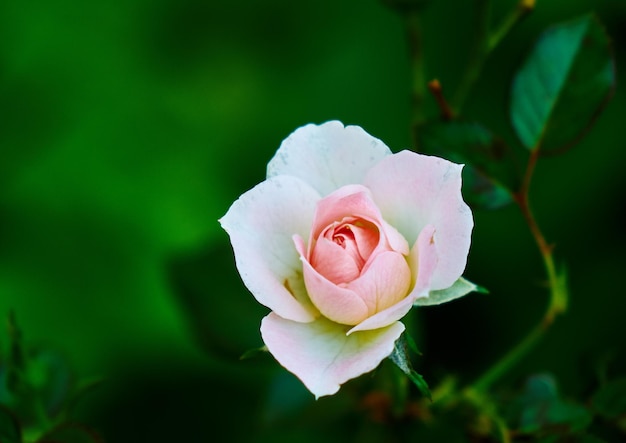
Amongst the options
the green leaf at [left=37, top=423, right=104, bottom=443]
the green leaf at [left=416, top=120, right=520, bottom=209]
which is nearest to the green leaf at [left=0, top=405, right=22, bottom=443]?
the green leaf at [left=37, top=423, right=104, bottom=443]

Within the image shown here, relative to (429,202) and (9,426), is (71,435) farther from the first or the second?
(429,202)

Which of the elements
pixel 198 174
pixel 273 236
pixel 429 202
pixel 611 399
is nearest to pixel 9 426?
pixel 273 236

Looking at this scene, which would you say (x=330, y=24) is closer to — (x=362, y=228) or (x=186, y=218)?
(x=186, y=218)

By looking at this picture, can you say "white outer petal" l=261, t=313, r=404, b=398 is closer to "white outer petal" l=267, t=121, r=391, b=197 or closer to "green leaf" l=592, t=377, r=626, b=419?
"white outer petal" l=267, t=121, r=391, b=197

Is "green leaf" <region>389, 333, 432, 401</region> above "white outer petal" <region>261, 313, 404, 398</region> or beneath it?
beneath

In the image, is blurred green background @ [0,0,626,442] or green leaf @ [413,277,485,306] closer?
green leaf @ [413,277,485,306]

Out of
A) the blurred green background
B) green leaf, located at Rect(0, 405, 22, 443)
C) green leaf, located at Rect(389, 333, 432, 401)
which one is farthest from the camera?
the blurred green background
